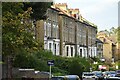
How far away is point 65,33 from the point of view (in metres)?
81.8

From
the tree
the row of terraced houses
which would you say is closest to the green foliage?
the tree

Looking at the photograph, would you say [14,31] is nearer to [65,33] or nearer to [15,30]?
[15,30]

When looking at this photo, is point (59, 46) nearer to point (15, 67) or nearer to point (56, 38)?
point (56, 38)

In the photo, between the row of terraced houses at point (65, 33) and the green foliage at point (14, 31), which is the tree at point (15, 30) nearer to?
the green foliage at point (14, 31)

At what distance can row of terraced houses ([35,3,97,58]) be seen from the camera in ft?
229

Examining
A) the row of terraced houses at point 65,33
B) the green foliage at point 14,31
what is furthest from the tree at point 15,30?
the row of terraced houses at point 65,33

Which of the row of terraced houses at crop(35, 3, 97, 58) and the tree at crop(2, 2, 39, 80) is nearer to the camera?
the tree at crop(2, 2, 39, 80)

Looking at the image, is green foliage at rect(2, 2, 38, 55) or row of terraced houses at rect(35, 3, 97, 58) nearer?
green foliage at rect(2, 2, 38, 55)

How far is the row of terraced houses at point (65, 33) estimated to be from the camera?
69875mm

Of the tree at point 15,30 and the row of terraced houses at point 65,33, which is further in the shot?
the row of terraced houses at point 65,33

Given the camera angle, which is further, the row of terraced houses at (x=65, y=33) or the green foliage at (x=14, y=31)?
the row of terraced houses at (x=65, y=33)

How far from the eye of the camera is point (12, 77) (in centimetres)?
3784

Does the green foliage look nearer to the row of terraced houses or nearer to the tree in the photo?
the tree

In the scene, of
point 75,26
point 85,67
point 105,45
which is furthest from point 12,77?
point 105,45
